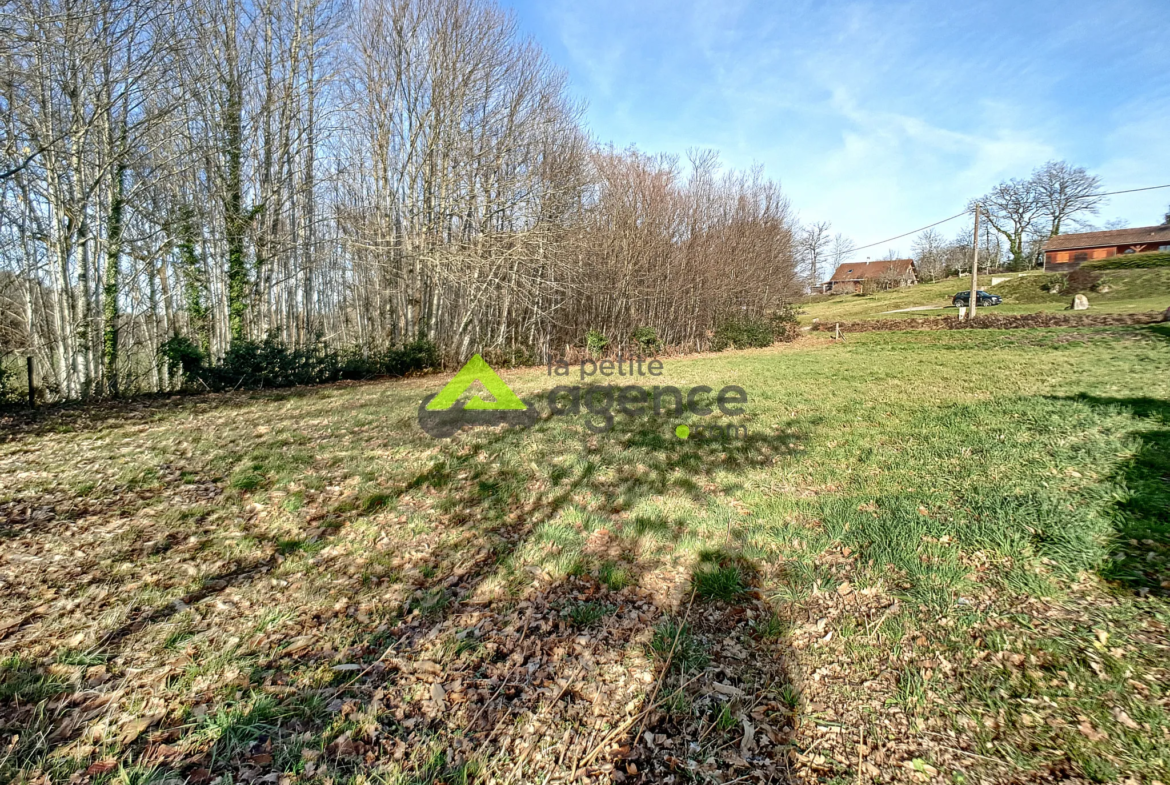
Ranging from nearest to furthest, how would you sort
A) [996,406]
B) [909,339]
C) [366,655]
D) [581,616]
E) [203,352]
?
[366,655] → [581,616] → [996,406] → [203,352] → [909,339]

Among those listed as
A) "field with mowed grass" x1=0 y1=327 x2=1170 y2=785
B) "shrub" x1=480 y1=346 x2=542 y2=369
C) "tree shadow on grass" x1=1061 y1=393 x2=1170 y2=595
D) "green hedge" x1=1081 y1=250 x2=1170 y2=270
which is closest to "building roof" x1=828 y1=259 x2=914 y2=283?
"green hedge" x1=1081 y1=250 x2=1170 y2=270

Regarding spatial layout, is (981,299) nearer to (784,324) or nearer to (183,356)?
(784,324)

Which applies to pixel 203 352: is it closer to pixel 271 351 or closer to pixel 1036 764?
pixel 271 351

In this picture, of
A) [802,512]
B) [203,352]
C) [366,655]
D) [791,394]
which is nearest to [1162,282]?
[791,394]

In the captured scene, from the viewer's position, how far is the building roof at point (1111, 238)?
3782 centimetres

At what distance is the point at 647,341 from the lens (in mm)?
18000

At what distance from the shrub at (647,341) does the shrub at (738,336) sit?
3.35 metres

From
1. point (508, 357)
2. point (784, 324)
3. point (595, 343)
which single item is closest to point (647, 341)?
point (595, 343)

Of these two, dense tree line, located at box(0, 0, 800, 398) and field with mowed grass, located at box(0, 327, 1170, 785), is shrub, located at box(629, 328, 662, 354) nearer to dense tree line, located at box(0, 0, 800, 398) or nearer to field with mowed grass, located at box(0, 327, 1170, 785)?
dense tree line, located at box(0, 0, 800, 398)

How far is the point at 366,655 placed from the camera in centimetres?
234

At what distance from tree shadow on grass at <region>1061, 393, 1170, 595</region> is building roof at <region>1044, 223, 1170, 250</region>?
52.6 meters

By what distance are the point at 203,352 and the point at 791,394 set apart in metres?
11.5

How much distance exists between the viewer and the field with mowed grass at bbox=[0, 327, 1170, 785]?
5.85 feet

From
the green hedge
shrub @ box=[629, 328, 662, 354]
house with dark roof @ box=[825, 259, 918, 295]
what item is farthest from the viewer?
house with dark roof @ box=[825, 259, 918, 295]
